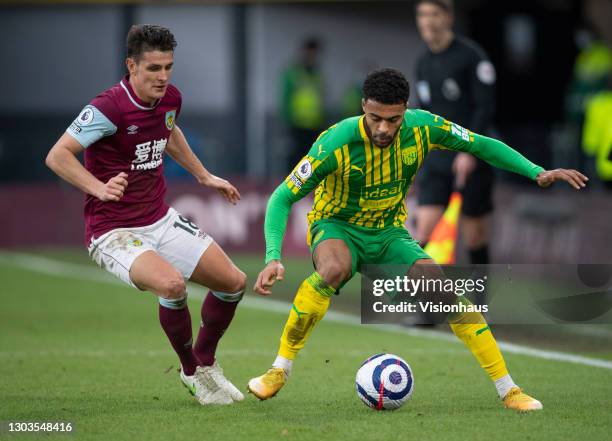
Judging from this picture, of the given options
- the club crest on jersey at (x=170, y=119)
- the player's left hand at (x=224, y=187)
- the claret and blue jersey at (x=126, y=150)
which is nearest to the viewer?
the claret and blue jersey at (x=126, y=150)

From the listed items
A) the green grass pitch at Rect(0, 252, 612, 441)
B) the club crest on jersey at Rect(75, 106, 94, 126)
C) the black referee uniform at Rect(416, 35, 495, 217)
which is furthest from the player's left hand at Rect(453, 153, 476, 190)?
the club crest on jersey at Rect(75, 106, 94, 126)

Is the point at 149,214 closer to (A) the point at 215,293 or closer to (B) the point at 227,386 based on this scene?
(A) the point at 215,293

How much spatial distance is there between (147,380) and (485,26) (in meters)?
13.8

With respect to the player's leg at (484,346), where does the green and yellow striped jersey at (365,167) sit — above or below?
above

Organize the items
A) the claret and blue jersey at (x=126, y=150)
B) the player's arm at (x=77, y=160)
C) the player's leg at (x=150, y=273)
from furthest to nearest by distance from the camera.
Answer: the claret and blue jersey at (x=126, y=150) → the player's leg at (x=150, y=273) → the player's arm at (x=77, y=160)

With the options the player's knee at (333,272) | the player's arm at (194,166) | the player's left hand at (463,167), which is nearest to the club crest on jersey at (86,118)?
the player's arm at (194,166)

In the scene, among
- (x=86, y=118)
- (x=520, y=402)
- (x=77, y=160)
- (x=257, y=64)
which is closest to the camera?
(x=520, y=402)

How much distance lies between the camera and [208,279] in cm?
723

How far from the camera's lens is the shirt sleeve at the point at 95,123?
693 cm

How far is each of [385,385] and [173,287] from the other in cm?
121

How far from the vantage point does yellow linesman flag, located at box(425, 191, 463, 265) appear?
437 inches

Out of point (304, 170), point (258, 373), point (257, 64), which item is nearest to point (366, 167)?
point (304, 170)

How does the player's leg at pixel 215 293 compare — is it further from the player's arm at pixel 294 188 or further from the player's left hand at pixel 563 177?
the player's left hand at pixel 563 177

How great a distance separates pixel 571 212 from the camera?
13602mm
